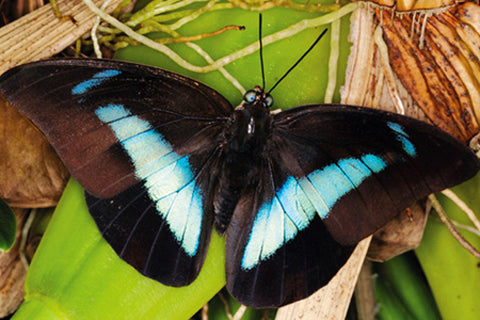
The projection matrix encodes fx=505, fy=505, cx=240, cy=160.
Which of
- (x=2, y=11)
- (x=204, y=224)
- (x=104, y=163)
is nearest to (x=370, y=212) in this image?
(x=204, y=224)

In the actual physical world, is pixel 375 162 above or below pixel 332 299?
above

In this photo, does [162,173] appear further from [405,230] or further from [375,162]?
[405,230]

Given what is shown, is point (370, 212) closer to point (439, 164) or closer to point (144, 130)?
point (439, 164)

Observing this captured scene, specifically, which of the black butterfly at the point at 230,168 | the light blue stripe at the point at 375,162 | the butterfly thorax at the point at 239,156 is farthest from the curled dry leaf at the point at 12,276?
the light blue stripe at the point at 375,162

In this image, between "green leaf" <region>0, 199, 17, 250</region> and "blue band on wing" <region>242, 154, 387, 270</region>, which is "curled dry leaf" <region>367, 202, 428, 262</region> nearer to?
"blue band on wing" <region>242, 154, 387, 270</region>

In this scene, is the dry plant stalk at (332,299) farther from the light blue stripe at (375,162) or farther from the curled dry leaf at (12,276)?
the curled dry leaf at (12,276)

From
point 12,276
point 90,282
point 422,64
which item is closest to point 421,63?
point 422,64
